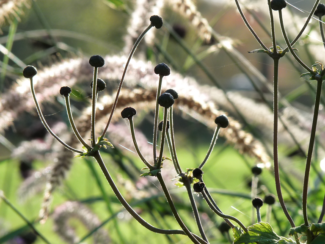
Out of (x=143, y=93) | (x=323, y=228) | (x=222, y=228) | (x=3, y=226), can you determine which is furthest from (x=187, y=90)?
(x=3, y=226)

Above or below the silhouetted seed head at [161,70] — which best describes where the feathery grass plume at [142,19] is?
above

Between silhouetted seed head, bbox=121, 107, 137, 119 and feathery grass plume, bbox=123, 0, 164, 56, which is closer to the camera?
silhouetted seed head, bbox=121, 107, 137, 119

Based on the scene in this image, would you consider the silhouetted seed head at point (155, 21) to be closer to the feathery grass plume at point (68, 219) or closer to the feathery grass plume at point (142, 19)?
the feathery grass plume at point (142, 19)

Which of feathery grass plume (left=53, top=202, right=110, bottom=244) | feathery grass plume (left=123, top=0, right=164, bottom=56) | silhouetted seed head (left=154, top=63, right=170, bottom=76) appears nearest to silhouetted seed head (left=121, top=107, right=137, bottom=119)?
silhouetted seed head (left=154, top=63, right=170, bottom=76)

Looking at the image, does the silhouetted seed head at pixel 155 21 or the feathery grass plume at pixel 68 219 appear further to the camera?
the feathery grass plume at pixel 68 219

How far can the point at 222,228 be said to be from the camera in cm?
40

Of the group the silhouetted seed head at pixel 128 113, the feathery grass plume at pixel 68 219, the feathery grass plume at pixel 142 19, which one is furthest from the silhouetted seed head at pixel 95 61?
the feathery grass plume at pixel 68 219

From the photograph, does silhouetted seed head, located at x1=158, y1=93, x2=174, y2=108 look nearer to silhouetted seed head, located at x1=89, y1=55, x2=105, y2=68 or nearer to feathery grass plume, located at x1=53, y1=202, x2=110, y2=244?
silhouetted seed head, located at x1=89, y1=55, x2=105, y2=68

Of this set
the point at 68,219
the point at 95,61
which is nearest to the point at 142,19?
the point at 68,219

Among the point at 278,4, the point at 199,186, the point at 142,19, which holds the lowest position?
the point at 199,186

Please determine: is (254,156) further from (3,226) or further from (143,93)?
(3,226)

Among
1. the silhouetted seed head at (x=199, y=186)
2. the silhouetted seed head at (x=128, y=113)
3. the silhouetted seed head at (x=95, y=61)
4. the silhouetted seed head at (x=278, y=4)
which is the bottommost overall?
the silhouetted seed head at (x=199, y=186)

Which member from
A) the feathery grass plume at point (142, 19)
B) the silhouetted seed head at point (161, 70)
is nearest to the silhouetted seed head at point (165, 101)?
the silhouetted seed head at point (161, 70)

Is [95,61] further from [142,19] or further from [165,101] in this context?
[142,19]
